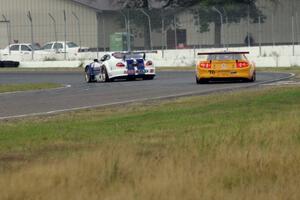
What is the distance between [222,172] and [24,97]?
16208 millimetres

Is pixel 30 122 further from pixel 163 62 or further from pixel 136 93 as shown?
pixel 163 62

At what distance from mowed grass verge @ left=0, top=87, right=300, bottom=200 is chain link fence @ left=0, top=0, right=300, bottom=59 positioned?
29.9m

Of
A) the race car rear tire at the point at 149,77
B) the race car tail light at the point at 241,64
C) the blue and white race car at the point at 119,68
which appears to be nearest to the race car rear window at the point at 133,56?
the blue and white race car at the point at 119,68

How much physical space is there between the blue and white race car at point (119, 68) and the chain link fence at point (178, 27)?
1294cm

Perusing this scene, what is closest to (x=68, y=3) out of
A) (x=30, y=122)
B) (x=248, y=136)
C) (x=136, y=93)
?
(x=136, y=93)

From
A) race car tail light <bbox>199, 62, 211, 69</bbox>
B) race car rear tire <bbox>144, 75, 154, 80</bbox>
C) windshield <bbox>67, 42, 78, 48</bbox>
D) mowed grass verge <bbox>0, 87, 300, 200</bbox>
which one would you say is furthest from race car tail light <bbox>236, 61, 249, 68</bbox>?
windshield <bbox>67, 42, 78, 48</bbox>

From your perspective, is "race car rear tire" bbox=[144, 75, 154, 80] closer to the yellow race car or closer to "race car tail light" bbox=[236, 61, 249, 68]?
the yellow race car

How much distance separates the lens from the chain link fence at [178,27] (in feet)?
151

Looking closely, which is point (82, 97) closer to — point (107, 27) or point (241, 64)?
point (241, 64)

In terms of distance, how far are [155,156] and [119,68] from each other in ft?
75.3

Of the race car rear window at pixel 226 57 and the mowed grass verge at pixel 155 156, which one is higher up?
the race car rear window at pixel 226 57

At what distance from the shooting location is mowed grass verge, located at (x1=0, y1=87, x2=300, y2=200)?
25.8 feet

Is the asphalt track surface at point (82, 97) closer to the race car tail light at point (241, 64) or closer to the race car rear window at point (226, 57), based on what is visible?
the race car tail light at point (241, 64)

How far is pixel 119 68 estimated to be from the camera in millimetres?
32812
